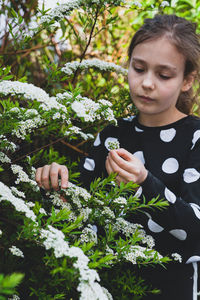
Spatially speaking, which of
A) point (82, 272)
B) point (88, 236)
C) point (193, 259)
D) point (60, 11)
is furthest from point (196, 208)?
point (60, 11)

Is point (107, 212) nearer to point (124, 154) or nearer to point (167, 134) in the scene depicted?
point (124, 154)

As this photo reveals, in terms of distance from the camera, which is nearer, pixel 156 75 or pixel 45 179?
pixel 45 179

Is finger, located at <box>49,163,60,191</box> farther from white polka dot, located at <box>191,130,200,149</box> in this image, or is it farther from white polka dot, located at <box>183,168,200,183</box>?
white polka dot, located at <box>191,130,200,149</box>

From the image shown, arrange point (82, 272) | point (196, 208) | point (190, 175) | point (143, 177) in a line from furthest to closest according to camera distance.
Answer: point (190, 175) < point (196, 208) < point (143, 177) < point (82, 272)

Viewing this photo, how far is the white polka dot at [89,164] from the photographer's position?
181 cm

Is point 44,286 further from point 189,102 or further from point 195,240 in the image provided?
point 189,102

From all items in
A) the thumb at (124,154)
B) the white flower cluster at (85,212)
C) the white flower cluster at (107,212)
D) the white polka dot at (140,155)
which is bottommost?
the white polka dot at (140,155)

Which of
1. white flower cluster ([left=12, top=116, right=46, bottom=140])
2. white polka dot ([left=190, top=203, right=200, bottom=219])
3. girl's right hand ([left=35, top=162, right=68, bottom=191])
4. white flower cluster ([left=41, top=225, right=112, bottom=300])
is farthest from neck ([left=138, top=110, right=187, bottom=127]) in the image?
white flower cluster ([left=41, top=225, right=112, bottom=300])

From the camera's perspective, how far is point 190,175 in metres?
1.54

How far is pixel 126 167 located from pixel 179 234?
1.41 feet

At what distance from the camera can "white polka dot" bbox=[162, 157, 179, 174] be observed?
5.42 ft

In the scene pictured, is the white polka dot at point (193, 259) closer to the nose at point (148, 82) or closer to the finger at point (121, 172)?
the finger at point (121, 172)

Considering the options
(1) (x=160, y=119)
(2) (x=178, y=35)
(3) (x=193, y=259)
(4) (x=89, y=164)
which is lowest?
(3) (x=193, y=259)

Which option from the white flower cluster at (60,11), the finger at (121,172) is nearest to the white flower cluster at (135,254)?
the finger at (121,172)
